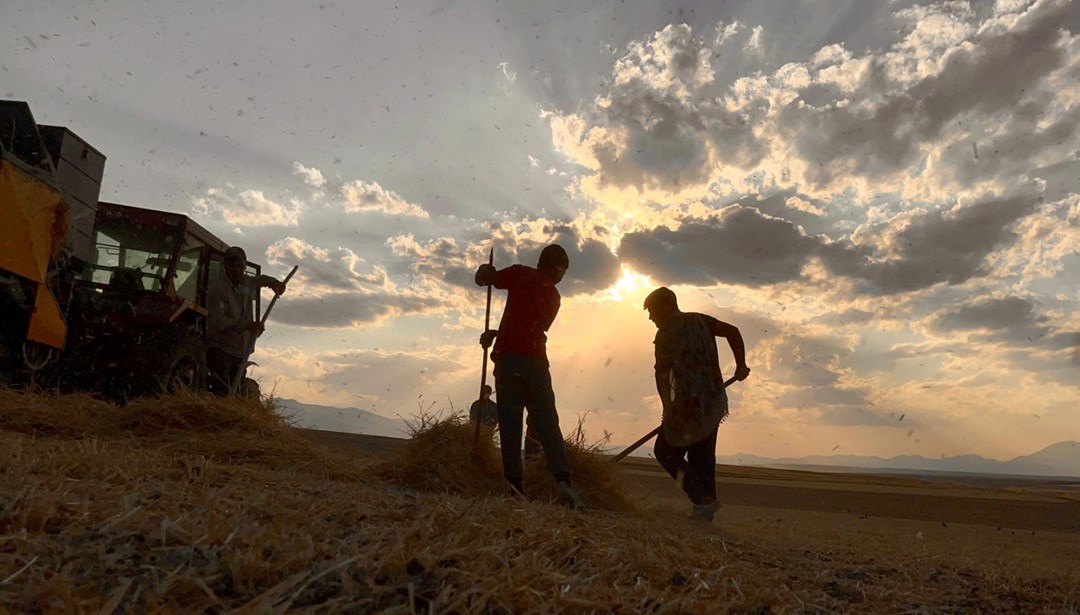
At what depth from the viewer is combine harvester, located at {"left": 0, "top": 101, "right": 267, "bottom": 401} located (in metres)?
7.44

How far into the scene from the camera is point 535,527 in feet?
10.3

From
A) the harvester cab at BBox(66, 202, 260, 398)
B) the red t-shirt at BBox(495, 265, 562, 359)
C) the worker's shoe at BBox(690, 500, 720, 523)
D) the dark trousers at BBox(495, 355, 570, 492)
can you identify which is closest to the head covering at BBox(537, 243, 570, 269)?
the red t-shirt at BBox(495, 265, 562, 359)

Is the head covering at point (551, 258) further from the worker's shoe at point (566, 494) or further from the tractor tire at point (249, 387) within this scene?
the tractor tire at point (249, 387)

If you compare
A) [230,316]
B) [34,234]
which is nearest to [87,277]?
[34,234]

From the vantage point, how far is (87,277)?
29.9 ft

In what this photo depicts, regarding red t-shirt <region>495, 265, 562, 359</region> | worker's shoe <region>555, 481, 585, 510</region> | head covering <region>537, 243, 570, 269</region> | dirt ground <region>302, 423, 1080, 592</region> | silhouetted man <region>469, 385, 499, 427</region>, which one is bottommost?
dirt ground <region>302, 423, 1080, 592</region>

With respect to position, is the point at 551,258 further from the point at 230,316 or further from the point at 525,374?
the point at 230,316

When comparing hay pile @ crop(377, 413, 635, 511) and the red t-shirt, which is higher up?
the red t-shirt

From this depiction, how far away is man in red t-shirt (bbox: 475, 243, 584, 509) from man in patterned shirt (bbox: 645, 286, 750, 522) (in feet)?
3.71

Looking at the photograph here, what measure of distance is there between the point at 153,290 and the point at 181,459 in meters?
5.54

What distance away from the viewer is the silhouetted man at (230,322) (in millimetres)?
10344

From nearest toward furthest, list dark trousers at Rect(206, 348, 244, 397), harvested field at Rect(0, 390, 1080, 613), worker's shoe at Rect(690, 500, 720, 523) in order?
harvested field at Rect(0, 390, 1080, 613), worker's shoe at Rect(690, 500, 720, 523), dark trousers at Rect(206, 348, 244, 397)

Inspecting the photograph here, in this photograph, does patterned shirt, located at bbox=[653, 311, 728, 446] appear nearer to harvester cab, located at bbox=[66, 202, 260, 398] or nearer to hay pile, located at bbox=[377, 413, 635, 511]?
hay pile, located at bbox=[377, 413, 635, 511]

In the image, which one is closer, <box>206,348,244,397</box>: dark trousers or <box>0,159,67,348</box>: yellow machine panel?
<box>0,159,67,348</box>: yellow machine panel
